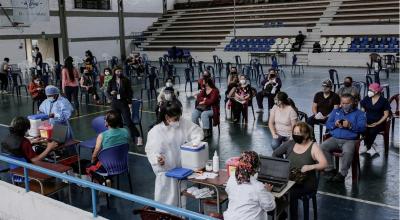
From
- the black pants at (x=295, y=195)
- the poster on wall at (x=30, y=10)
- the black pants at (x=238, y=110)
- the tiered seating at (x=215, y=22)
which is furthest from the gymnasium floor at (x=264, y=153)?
the tiered seating at (x=215, y=22)

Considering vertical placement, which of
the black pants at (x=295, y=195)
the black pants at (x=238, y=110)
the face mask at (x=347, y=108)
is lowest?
the black pants at (x=295, y=195)

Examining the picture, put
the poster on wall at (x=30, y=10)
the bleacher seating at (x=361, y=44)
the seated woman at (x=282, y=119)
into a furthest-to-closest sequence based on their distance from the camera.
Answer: the bleacher seating at (x=361, y=44), the poster on wall at (x=30, y=10), the seated woman at (x=282, y=119)

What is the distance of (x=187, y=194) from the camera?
4488 mm

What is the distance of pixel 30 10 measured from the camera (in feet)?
72.7

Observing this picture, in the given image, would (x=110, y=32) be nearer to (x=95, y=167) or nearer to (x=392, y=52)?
(x=392, y=52)

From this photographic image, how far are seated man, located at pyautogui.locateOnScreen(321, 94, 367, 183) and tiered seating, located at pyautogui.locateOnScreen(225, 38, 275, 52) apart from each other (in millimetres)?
19655

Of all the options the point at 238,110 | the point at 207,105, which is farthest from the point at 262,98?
the point at 207,105

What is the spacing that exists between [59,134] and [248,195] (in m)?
3.47

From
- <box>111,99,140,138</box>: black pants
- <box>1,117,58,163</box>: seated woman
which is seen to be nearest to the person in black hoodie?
<box>111,99,140,138</box>: black pants

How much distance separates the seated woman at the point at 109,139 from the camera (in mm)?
5398

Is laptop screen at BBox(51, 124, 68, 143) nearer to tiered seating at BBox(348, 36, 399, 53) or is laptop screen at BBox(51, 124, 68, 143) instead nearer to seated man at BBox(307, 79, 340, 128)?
seated man at BBox(307, 79, 340, 128)

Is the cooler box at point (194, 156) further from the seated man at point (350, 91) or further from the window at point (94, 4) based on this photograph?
the window at point (94, 4)

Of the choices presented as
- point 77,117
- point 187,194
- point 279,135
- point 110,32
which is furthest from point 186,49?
point 187,194

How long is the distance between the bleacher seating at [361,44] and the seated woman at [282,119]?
1735 centimetres
